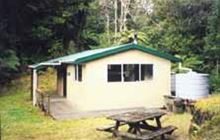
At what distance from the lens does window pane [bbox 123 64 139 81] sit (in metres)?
18.1

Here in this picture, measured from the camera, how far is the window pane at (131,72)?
1811 cm

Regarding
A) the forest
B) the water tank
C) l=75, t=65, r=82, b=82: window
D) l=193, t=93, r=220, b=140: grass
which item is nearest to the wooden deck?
l=75, t=65, r=82, b=82: window

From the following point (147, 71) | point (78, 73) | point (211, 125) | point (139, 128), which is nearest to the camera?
point (211, 125)

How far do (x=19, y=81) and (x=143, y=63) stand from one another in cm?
1216

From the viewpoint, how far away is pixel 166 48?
89.5 feet

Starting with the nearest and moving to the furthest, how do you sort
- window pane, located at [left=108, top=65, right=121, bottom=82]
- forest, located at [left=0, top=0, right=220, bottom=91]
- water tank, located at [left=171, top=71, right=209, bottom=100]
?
water tank, located at [left=171, top=71, right=209, bottom=100]
window pane, located at [left=108, top=65, right=121, bottom=82]
forest, located at [left=0, top=0, right=220, bottom=91]

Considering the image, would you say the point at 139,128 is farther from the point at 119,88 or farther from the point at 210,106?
the point at 119,88

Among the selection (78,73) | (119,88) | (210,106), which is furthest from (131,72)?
(210,106)

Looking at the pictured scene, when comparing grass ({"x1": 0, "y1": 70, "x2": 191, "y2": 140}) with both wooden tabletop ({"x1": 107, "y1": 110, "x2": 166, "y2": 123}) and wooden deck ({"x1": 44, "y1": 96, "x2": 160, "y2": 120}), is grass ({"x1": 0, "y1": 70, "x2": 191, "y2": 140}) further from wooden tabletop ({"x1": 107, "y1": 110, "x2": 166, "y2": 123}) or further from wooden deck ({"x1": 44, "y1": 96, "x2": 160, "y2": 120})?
wooden tabletop ({"x1": 107, "y1": 110, "x2": 166, "y2": 123})

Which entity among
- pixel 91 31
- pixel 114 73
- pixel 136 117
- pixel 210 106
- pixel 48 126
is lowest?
pixel 48 126

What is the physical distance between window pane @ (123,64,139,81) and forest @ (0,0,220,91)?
4.65 meters

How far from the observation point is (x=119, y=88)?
1794 cm

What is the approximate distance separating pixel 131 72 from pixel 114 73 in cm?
80

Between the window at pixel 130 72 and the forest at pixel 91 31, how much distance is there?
4.11 meters
